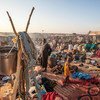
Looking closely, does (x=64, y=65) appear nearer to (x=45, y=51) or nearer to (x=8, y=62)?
(x=45, y=51)

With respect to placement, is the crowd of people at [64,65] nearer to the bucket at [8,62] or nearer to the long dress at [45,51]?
the long dress at [45,51]

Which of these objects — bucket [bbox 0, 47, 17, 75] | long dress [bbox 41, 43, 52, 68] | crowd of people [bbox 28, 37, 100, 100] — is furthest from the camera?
long dress [bbox 41, 43, 52, 68]

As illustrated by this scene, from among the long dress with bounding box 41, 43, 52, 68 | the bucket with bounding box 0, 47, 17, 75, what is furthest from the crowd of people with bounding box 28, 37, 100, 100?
the bucket with bounding box 0, 47, 17, 75

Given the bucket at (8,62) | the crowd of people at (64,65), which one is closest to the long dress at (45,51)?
the crowd of people at (64,65)

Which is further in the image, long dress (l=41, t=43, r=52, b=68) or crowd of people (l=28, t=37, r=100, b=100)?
long dress (l=41, t=43, r=52, b=68)

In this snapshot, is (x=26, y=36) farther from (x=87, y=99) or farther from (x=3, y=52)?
Result: (x=87, y=99)

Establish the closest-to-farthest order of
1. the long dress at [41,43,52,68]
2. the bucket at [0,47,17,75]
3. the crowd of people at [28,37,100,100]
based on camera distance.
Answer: the bucket at [0,47,17,75], the crowd of people at [28,37,100,100], the long dress at [41,43,52,68]

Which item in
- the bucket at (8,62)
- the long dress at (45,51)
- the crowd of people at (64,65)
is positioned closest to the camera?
the bucket at (8,62)

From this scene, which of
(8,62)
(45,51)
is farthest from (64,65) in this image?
(8,62)

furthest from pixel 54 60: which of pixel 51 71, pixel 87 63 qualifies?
pixel 87 63

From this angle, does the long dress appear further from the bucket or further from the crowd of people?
the bucket

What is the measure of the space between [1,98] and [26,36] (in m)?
4.15

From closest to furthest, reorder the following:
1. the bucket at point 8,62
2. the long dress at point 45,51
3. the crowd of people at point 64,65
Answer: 1. the bucket at point 8,62
2. the crowd of people at point 64,65
3. the long dress at point 45,51

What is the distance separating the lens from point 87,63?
668 inches
